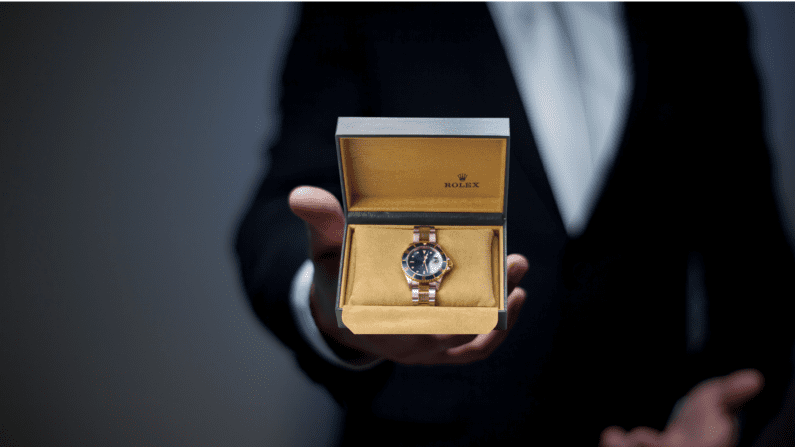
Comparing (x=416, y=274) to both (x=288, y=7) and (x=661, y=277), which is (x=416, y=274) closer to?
(x=661, y=277)

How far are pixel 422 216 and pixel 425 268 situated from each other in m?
0.29

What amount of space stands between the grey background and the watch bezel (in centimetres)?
81

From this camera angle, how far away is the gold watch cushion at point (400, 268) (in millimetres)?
2236

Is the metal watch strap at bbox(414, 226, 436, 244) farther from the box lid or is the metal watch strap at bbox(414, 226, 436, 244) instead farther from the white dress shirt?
the white dress shirt

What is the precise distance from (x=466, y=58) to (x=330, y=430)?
2.19 meters

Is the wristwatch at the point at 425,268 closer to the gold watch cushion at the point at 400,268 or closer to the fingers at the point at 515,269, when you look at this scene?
the gold watch cushion at the point at 400,268

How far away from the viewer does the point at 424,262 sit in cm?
227

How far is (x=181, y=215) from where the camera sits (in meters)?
2.57

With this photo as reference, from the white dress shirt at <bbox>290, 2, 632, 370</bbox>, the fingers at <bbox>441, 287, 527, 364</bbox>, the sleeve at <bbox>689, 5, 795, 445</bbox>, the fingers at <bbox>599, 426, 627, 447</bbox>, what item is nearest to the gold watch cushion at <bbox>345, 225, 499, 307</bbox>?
the fingers at <bbox>441, 287, 527, 364</bbox>

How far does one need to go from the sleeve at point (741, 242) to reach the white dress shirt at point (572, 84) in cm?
51

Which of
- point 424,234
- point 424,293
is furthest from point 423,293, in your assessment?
point 424,234

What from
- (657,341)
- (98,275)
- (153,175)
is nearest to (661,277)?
(657,341)

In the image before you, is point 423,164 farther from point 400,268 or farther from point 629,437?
point 629,437

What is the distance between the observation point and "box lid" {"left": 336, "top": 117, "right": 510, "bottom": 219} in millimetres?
2070
